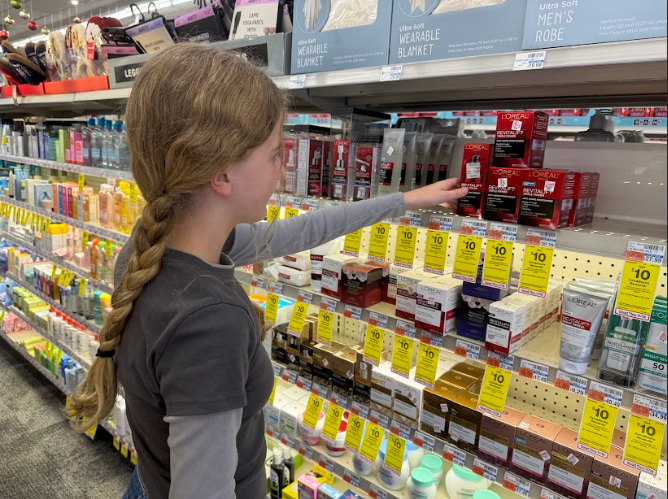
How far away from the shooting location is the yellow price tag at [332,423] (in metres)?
2.03

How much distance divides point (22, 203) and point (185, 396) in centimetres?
363

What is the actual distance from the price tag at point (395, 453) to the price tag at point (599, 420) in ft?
2.28

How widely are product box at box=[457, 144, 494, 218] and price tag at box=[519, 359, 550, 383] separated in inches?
17.5

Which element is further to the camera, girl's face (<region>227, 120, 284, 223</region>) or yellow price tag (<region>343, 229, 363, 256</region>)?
yellow price tag (<region>343, 229, 363, 256</region>)

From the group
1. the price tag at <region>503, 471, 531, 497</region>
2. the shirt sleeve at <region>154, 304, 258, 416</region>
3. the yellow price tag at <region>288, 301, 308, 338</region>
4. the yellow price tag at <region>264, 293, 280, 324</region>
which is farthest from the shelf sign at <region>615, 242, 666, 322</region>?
the yellow price tag at <region>264, 293, 280, 324</region>

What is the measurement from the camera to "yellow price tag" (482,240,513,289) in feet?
4.39

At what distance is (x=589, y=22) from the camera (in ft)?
3.45

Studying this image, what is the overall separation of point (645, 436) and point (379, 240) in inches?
37.4

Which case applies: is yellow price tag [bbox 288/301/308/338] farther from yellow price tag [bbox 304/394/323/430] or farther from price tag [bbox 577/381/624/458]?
price tag [bbox 577/381/624/458]

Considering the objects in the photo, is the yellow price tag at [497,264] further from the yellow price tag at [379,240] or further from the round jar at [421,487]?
the round jar at [421,487]

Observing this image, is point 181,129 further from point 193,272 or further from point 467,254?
point 467,254

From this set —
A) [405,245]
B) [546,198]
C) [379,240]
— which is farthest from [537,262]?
[379,240]

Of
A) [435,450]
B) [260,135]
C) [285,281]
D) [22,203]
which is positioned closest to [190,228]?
[260,135]

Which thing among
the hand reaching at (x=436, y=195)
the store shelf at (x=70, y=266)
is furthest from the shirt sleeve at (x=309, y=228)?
the store shelf at (x=70, y=266)
